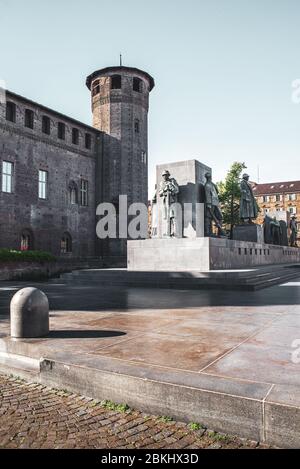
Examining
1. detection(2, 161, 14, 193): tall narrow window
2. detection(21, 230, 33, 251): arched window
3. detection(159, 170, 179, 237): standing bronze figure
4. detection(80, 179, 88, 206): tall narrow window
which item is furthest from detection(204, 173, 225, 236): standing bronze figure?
detection(80, 179, 88, 206): tall narrow window

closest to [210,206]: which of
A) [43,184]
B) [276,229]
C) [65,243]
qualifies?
[276,229]

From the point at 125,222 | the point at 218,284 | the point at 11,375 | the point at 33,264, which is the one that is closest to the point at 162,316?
the point at 11,375

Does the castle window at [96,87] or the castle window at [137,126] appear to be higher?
the castle window at [96,87]

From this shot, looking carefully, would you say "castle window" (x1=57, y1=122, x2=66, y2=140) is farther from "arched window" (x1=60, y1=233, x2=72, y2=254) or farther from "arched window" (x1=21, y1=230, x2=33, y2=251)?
"arched window" (x1=21, y1=230, x2=33, y2=251)

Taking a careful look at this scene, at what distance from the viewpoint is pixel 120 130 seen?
35.7m

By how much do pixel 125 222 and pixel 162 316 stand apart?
31.4 metres

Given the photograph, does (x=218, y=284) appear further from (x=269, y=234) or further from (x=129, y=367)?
(x=269, y=234)

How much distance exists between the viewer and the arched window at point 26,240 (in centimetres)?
2906

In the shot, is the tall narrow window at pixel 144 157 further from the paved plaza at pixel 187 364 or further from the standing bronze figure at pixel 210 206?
the paved plaza at pixel 187 364

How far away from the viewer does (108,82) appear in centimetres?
3584

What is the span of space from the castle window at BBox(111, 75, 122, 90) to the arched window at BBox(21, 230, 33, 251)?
1757 centimetres

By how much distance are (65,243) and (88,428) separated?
102 ft

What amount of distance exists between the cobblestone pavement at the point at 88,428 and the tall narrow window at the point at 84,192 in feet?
105

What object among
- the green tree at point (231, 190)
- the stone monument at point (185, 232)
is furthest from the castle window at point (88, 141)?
the stone monument at point (185, 232)
